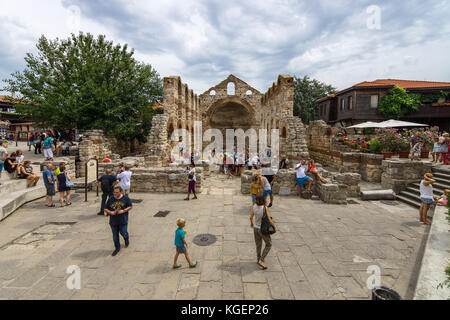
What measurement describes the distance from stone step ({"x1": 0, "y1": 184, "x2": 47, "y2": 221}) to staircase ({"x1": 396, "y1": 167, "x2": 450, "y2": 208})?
46.3 feet

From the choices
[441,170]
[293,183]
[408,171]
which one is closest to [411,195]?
[408,171]

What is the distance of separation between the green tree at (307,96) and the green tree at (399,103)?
12.8 meters

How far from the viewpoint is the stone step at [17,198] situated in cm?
683

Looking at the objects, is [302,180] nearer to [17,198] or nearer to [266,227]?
[266,227]

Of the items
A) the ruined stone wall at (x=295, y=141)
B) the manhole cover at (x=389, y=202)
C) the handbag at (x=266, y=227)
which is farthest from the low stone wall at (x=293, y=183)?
the handbag at (x=266, y=227)

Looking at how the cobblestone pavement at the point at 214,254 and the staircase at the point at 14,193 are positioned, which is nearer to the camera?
the cobblestone pavement at the point at 214,254

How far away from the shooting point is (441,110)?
67.2 feet

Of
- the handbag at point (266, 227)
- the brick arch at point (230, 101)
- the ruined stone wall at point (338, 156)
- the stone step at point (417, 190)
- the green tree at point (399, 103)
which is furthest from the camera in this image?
the brick arch at point (230, 101)

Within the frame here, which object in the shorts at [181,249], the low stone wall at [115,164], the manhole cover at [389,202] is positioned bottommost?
the manhole cover at [389,202]

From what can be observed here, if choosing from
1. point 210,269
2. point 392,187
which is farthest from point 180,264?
point 392,187

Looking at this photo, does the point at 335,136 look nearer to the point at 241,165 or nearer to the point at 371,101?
the point at 241,165

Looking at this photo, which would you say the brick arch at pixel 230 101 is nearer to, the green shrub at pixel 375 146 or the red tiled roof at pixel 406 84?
the red tiled roof at pixel 406 84

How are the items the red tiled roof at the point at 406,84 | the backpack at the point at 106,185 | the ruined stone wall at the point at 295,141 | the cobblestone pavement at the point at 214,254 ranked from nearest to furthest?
1. the cobblestone pavement at the point at 214,254
2. the backpack at the point at 106,185
3. the ruined stone wall at the point at 295,141
4. the red tiled roof at the point at 406,84

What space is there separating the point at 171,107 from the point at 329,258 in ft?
49.1
